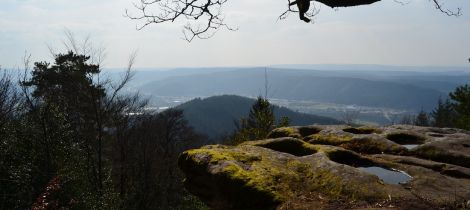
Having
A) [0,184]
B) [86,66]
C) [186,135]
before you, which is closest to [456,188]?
[0,184]

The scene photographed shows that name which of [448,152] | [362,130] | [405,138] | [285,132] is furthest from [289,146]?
[448,152]

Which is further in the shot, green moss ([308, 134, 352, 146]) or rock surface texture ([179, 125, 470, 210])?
green moss ([308, 134, 352, 146])

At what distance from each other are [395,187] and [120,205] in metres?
21.6

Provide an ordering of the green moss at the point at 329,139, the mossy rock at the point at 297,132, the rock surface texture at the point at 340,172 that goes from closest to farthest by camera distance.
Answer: the rock surface texture at the point at 340,172 → the green moss at the point at 329,139 → the mossy rock at the point at 297,132

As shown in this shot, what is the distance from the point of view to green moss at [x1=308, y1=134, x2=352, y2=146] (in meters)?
12.5

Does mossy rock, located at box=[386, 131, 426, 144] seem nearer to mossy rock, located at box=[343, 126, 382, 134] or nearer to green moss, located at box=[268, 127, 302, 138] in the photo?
mossy rock, located at box=[343, 126, 382, 134]

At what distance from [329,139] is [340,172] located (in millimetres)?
3937

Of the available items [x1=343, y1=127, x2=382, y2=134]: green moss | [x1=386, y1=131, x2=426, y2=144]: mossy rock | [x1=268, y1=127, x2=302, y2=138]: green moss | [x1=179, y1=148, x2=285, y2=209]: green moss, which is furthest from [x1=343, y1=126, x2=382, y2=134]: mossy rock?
[x1=179, y1=148, x2=285, y2=209]: green moss

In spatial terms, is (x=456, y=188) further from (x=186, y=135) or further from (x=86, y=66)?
(x=186, y=135)

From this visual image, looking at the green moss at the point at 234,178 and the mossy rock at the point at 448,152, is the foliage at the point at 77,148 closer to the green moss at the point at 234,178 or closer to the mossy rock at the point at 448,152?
the green moss at the point at 234,178

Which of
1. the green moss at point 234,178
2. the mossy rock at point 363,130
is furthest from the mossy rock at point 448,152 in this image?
the green moss at point 234,178

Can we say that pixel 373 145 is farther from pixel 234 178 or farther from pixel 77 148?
pixel 77 148

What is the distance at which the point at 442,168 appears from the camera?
9.63 metres

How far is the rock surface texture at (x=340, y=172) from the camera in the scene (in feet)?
25.9
